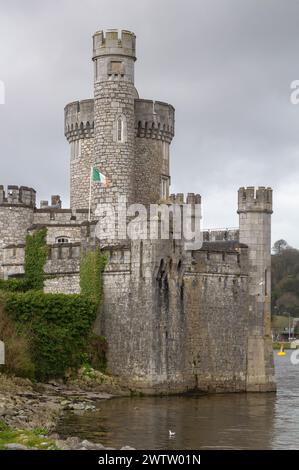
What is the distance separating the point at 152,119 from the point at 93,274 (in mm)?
10927

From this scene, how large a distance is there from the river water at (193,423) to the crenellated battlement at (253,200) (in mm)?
8291

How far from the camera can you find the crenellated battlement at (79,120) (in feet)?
184

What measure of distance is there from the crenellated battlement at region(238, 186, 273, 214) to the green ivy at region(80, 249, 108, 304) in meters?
7.07

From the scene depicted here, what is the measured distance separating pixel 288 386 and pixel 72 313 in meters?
16.1

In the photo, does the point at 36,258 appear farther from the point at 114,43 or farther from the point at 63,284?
the point at 114,43

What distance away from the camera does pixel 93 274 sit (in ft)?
155

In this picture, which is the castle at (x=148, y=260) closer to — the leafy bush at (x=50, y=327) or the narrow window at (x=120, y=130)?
the narrow window at (x=120, y=130)

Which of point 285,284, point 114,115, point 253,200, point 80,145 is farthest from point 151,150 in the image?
point 285,284

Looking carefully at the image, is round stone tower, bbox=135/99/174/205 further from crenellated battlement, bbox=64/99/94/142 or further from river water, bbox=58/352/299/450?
river water, bbox=58/352/299/450

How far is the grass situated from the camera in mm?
27578

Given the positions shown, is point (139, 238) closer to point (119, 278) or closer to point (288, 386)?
point (119, 278)

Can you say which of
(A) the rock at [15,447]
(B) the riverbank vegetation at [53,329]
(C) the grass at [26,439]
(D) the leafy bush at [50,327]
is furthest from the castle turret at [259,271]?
(A) the rock at [15,447]

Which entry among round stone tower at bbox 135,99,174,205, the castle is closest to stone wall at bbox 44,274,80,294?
the castle
